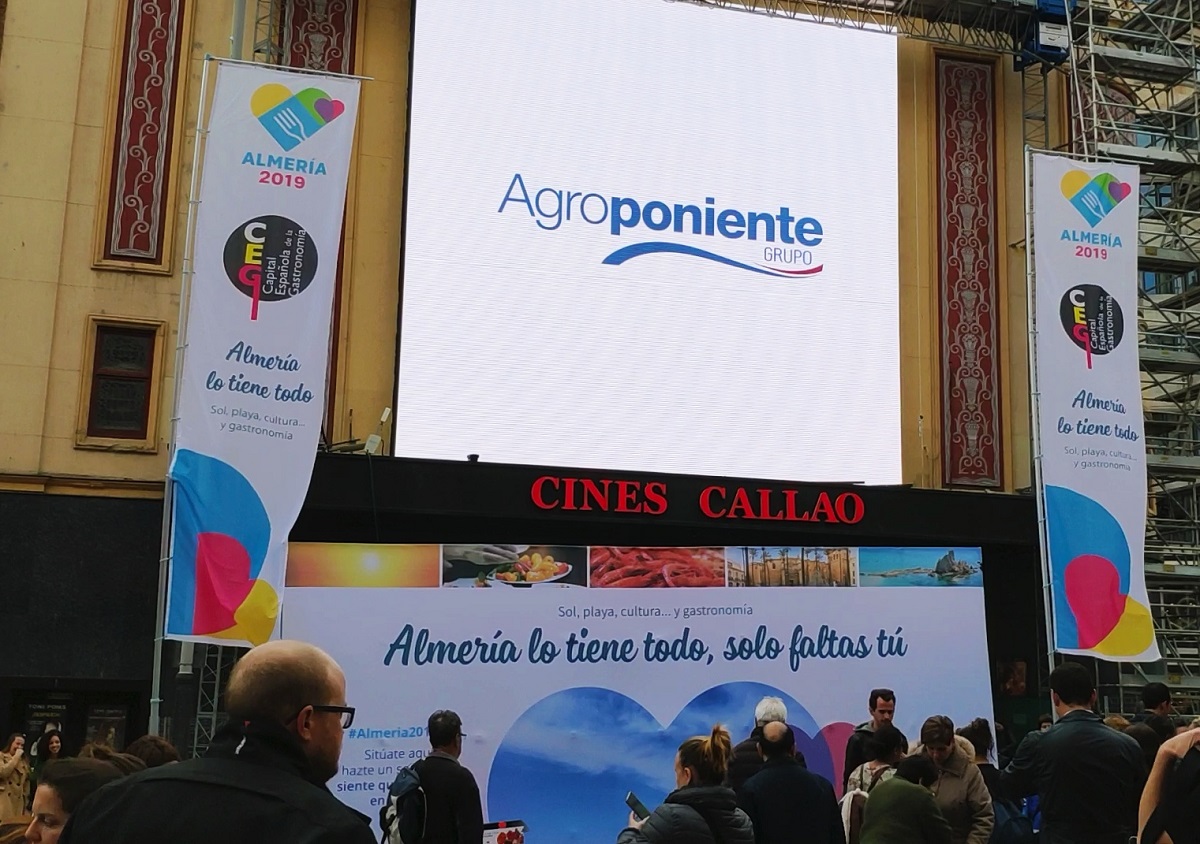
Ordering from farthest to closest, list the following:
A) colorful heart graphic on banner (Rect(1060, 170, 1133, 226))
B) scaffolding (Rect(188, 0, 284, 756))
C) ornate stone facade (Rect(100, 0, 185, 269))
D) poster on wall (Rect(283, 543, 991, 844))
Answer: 1. colorful heart graphic on banner (Rect(1060, 170, 1133, 226))
2. ornate stone facade (Rect(100, 0, 185, 269))
3. scaffolding (Rect(188, 0, 284, 756))
4. poster on wall (Rect(283, 543, 991, 844))

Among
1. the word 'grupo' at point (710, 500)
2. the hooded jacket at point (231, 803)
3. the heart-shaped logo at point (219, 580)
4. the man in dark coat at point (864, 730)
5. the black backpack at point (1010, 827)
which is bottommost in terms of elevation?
the black backpack at point (1010, 827)

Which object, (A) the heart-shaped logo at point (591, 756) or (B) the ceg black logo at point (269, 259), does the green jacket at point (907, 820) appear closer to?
(A) the heart-shaped logo at point (591, 756)

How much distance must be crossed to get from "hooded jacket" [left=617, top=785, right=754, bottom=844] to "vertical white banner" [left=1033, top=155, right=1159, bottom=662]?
1002 cm

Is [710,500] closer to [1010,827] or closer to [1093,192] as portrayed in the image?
[1093,192]

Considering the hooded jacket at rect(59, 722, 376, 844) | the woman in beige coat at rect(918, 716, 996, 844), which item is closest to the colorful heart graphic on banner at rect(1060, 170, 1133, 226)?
the woman in beige coat at rect(918, 716, 996, 844)

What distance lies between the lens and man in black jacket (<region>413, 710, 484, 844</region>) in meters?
7.64

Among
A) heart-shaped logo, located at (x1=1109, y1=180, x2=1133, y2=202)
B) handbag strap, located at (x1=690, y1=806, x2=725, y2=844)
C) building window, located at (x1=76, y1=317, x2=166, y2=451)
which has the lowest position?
handbag strap, located at (x1=690, y1=806, x2=725, y2=844)

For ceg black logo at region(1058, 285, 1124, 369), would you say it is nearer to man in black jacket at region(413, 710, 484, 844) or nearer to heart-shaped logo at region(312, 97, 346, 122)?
heart-shaped logo at region(312, 97, 346, 122)

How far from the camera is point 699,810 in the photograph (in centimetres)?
639

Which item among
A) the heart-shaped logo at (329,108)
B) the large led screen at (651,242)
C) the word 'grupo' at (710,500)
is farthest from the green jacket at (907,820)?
the large led screen at (651,242)

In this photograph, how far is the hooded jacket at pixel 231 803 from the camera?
9.28 ft

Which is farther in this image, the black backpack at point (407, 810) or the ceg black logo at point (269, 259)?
the ceg black logo at point (269, 259)

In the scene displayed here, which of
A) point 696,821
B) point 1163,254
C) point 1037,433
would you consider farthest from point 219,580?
point 1163,254

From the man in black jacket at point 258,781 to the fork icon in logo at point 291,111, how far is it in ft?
40.1
